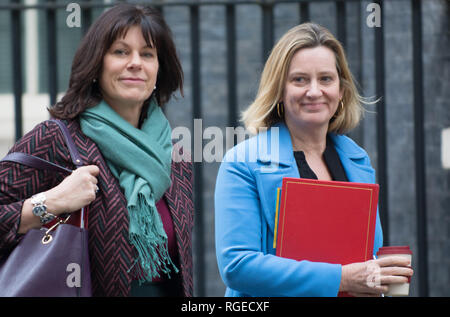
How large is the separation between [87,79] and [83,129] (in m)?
0.21

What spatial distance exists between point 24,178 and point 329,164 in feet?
3.75

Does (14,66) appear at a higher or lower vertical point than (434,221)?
higher

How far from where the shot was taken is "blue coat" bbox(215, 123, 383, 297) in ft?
7.79

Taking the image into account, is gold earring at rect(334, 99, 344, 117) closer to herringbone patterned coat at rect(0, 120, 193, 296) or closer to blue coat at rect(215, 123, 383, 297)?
blue coat at rect(215, 123, 383, 297)

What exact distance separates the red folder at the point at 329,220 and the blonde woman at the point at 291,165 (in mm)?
58

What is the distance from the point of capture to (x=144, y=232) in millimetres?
2557

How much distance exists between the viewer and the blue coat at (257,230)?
2.38 meters

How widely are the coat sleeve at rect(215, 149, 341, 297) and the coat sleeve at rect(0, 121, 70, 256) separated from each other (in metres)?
0.59

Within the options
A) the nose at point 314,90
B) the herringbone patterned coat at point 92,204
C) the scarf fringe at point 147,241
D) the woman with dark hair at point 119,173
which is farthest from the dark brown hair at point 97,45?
the nose at point 314,90

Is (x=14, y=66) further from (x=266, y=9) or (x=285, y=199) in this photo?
(x=285, y=199)

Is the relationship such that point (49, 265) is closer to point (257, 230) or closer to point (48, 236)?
point (48, 236)
